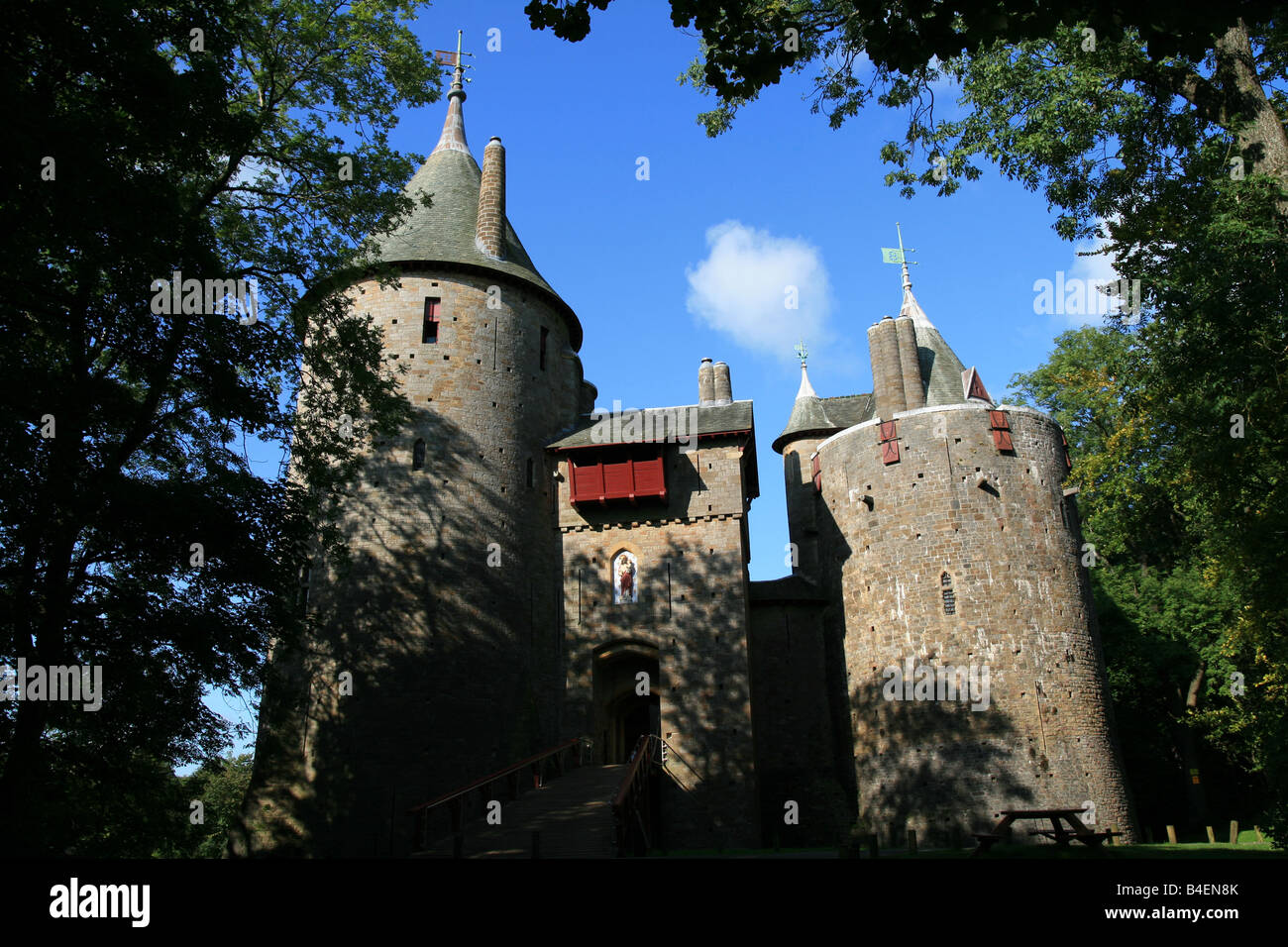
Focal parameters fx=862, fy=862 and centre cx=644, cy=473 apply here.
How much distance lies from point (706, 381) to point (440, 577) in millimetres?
12666

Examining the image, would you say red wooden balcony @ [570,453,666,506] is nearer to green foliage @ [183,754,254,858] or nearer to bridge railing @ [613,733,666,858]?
bridge railing @ [613,733,666,858]

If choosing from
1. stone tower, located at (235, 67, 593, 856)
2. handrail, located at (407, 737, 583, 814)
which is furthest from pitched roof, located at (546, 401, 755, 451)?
handrail, located at (407, 737, 583, 814)

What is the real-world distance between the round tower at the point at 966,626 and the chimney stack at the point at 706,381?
5.68 meters

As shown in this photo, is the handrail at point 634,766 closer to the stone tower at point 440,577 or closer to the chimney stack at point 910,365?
the stone tower at point 440,577

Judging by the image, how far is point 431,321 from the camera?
24.6m

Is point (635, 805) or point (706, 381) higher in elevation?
point (706, 381)

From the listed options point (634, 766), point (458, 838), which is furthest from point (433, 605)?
point (458, 838)

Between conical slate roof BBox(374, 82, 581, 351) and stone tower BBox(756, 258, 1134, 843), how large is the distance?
11103 mm

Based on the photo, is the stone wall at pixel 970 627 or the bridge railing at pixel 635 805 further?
the stone wall at pixel 970 627

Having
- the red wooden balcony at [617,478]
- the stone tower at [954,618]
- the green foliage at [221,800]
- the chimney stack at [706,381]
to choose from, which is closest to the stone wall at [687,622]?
the red wooden balcony at [617,478]

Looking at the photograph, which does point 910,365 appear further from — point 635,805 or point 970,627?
point 635,805

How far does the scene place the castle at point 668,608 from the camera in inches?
843

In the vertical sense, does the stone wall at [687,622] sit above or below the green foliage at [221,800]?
above

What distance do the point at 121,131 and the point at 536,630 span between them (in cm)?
1592
